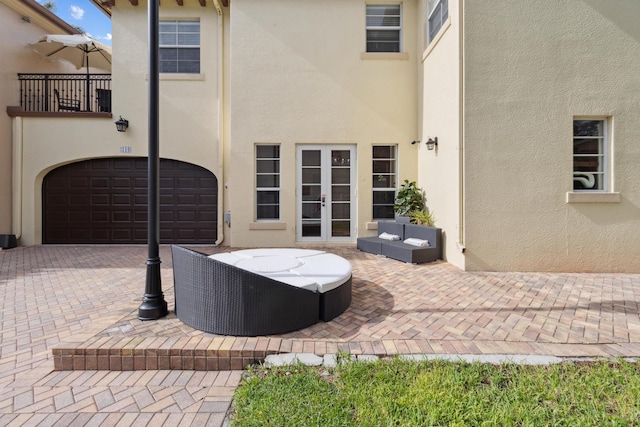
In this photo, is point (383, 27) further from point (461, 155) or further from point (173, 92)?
point (173, 92)

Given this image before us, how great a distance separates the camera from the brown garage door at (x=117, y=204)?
8.46 meters

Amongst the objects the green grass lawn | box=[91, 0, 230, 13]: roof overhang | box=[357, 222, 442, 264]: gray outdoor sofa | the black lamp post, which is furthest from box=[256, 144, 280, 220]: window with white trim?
the green grass lawn

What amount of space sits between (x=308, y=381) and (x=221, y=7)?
9.66 m

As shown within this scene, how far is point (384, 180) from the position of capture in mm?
8070

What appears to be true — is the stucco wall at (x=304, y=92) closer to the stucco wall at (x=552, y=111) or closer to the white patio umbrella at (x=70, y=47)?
the stucco wall at (x=552, y=111)

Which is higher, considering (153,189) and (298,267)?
(153,189)

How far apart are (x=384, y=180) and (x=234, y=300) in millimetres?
6118

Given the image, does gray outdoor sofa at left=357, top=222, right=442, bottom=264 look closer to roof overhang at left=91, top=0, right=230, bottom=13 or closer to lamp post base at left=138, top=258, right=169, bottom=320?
lamp post base at left=138, top=258, right=169, bottom=320

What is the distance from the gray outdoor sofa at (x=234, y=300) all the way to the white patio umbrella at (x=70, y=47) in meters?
8.83

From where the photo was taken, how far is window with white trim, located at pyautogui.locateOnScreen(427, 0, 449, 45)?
20.9ft

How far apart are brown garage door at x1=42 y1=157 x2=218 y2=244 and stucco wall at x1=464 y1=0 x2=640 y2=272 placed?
717 cm

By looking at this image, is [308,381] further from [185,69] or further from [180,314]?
[185,69]

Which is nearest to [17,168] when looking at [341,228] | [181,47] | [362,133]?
[181,47]

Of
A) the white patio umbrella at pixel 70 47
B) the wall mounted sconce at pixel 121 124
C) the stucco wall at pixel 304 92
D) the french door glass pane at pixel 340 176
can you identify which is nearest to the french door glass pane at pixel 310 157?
the stucco wall at pixel 304 92
